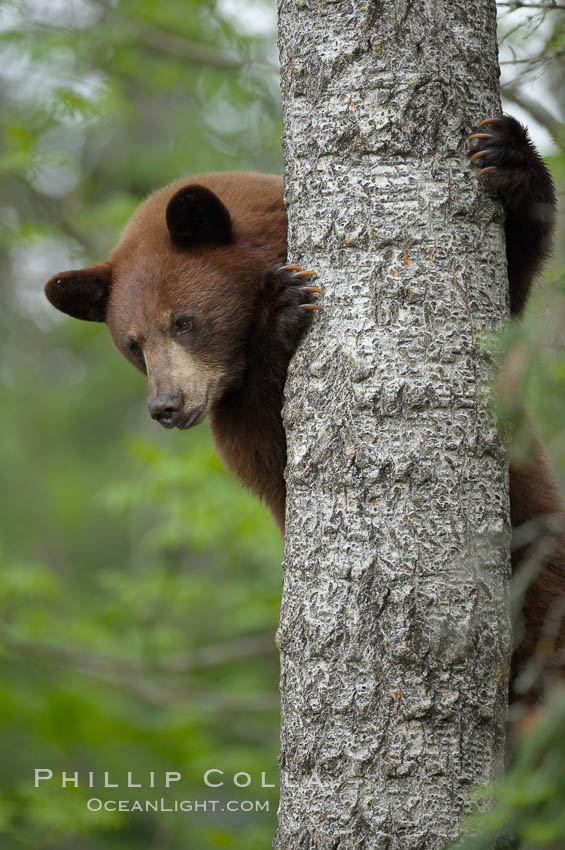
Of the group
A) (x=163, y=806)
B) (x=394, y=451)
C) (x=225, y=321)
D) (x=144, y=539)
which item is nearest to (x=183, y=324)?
(x=225, y=321)

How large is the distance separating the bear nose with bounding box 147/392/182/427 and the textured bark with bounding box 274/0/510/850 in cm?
95

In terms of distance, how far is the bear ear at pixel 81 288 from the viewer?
4.33m

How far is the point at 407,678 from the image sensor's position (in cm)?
267

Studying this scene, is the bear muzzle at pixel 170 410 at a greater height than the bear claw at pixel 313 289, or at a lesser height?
lesser

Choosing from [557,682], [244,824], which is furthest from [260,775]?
[557,682]

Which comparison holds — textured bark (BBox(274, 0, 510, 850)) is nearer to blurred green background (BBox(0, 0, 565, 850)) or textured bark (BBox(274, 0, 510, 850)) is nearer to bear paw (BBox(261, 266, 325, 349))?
bear paw (BBox(261, 266, 325, 349))

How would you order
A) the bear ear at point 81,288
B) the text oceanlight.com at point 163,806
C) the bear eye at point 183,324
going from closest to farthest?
the bear eye at point 183,324, the bear ear at point 81,288, the text oceanlight.com at point 163,806

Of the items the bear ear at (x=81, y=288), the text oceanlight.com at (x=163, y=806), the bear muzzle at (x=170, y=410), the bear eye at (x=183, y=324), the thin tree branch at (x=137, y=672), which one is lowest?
the text oceanlight.com at (x=163, y=806)

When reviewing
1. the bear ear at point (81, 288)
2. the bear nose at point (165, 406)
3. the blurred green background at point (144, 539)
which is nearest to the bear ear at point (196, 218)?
the bear ear at point (81, 288)

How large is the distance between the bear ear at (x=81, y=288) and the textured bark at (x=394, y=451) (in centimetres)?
159

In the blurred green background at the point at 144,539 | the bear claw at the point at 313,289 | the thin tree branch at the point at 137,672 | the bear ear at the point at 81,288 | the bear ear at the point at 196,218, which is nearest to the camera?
the bear claw at the point at 313,289

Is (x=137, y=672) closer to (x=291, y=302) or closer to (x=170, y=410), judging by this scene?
(x=170, y=410)

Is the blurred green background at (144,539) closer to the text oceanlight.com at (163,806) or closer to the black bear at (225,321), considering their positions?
the text oceanlight.com at (163,806)

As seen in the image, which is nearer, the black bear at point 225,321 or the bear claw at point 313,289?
the bear claw at point 313,289
